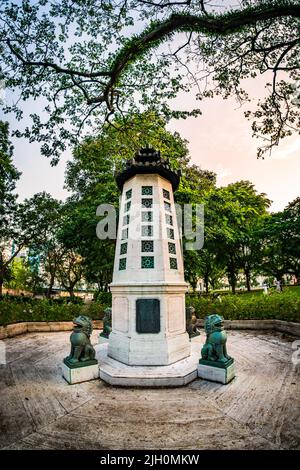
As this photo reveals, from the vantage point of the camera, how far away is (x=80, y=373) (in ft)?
18.1

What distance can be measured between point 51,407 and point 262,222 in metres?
24.5

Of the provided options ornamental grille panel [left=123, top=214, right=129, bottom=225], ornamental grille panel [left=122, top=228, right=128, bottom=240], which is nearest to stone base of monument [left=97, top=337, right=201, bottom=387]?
ornamental grille panel [left=122, top=228, right=128, bottom=240]

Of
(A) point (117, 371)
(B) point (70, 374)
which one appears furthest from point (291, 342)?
(B) point (70, 374)

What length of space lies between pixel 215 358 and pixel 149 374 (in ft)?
4.64

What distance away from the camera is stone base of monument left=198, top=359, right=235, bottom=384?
210 inches

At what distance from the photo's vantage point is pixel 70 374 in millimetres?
5398

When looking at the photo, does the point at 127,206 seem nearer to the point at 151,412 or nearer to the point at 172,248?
the point at 172,248

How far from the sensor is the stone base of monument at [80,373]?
17.8 feet

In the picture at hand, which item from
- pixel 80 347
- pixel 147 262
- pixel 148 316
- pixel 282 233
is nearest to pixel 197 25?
pixel 147 262

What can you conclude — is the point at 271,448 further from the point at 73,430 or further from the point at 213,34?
the point at 213,34

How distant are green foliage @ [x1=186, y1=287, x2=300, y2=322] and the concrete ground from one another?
4563mm

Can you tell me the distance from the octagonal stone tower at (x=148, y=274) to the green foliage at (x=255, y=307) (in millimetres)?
5832

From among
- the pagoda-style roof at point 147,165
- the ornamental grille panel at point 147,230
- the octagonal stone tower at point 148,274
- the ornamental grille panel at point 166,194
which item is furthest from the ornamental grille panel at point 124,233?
the pagoda-style roof at point 147,165

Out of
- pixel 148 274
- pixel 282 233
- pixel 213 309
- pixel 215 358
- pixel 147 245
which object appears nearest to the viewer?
pixel 215 358
